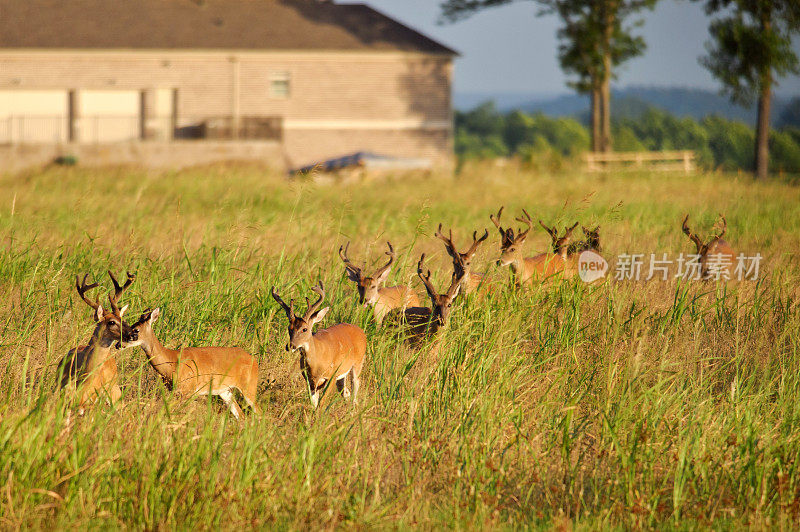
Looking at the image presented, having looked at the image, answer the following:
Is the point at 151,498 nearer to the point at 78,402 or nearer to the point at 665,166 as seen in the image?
the point at 78,402

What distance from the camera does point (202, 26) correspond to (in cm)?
3750

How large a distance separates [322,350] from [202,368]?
0.83 metres

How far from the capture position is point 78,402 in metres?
5.52

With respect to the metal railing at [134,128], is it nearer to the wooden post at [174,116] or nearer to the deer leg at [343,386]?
the wooden post at [174,116]

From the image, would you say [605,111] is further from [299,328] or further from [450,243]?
[299,328]

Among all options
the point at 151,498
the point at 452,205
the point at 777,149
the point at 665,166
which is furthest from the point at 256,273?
the point at 777,149

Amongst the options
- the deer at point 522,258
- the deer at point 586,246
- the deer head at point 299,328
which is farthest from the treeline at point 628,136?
the deer head at point 299,328

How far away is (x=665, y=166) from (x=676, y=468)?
1147 inches

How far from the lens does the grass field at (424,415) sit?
5.14 m

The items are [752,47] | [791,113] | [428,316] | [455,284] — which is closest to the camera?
[455,284]

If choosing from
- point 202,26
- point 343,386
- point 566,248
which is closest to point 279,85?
point 202,26

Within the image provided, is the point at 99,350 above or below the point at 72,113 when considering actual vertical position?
below

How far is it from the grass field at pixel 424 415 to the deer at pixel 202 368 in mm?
151

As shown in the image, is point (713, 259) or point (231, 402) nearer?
point (231, 402)
